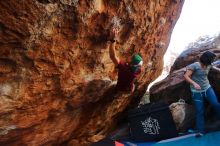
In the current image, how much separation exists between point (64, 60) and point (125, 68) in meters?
1.40

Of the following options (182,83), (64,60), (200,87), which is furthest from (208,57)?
(64,60)

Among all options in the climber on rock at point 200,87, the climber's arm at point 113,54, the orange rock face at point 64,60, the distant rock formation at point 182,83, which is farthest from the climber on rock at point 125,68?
the distant rock formation at point 182,83

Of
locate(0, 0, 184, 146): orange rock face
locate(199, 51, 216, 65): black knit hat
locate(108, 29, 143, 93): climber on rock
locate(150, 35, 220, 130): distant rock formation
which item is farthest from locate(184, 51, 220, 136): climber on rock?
locate(0, 0, 184, 146): orange rock face

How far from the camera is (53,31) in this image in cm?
364

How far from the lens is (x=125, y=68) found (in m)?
5.09

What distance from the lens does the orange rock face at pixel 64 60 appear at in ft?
11.1

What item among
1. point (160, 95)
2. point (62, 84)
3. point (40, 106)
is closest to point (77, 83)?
point (62, 84)

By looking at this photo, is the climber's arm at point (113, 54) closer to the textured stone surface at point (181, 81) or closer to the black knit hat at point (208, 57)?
the black knit hat at point (208, 57)

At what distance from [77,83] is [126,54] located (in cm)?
135

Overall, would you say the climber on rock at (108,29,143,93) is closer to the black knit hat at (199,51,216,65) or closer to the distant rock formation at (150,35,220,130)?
the black knit hat at (199,51,216,65)

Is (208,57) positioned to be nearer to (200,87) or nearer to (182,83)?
(200,87)

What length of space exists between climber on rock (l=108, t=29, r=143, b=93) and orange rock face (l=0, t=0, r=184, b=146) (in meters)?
0.13

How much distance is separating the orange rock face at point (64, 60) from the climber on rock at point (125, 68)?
0.44ft

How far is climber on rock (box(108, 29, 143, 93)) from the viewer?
4.87 m
